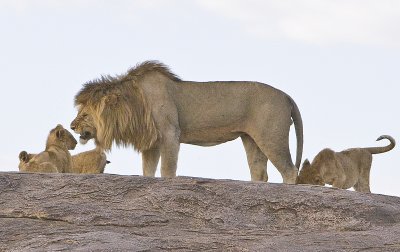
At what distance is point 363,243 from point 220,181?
56.6 inches

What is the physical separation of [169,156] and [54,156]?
2.65 metres

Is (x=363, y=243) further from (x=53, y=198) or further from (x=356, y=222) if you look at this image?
(x=53, y=198)

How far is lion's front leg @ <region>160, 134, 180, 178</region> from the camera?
11.5m

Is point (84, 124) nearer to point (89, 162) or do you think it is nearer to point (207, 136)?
point (207, 136)

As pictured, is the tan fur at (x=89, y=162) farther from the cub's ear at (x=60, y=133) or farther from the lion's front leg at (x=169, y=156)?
the lion's front leg at (x=169, y=156)

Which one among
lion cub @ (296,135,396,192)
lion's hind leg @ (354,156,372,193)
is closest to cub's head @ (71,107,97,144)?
lion cub @ (296,135,396,192)

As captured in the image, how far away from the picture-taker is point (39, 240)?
6.84 metres

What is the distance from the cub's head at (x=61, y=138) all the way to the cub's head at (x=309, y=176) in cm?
317

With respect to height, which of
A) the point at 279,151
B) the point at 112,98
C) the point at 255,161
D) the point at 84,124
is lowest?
the point at 255,161

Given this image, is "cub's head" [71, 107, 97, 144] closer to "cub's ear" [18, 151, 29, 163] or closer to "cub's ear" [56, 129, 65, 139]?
"cub's ear" [18, 151, 29, 163]

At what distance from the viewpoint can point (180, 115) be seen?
12109 millimetres

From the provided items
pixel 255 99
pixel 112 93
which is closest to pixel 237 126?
pixel 255 99

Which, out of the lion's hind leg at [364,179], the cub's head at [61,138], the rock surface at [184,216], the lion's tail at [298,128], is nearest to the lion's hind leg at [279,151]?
the lion's tail at [298,128]

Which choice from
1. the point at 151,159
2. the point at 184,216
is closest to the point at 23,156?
the point at 151,159
